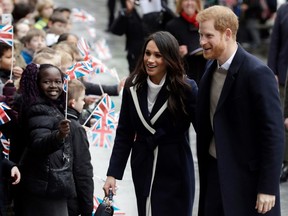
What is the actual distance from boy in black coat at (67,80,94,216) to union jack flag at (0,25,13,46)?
1.04m

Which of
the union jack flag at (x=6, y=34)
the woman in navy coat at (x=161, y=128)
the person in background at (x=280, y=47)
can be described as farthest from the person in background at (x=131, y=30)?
the woman in navy coat at (x=161, y=128)

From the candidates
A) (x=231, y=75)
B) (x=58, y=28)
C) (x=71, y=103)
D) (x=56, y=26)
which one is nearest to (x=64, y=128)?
(x=71, y=103)

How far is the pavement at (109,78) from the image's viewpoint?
7.88m

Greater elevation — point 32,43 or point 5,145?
point 32,43

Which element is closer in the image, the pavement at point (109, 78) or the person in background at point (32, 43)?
the pavement at point (109, 78)

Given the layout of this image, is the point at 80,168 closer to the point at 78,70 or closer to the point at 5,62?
the point at 78,70

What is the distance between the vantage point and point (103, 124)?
7996 mm

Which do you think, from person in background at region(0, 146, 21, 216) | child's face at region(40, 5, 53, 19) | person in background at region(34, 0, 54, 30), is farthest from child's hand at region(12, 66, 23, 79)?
child's face at region(40, 5, 53, 19)

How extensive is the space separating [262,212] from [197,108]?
2.53 feet

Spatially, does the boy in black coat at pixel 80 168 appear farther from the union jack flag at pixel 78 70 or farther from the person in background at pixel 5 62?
the person in background at pixel 5 62

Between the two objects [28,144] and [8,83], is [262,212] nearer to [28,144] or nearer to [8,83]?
[28,144]

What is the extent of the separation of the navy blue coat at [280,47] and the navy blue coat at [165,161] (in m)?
3.53

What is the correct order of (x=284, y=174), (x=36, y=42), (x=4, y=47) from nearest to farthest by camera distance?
(x=4, y=47), (x=284, y=174), (x=36, y=42)

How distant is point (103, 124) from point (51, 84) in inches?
67.4
